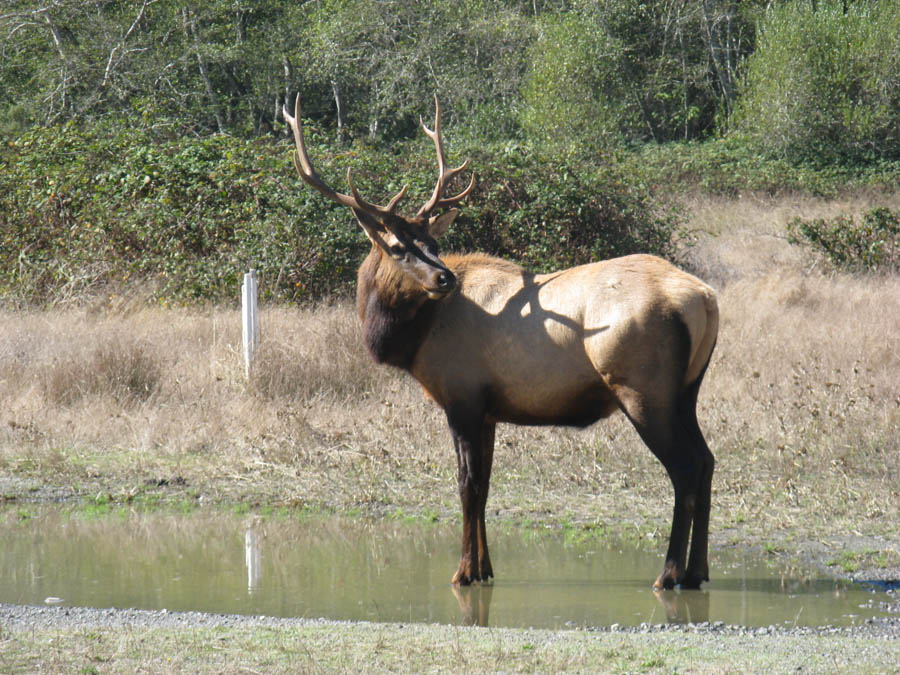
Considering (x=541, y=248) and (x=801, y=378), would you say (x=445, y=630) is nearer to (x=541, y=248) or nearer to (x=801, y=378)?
(x=801, y=378)

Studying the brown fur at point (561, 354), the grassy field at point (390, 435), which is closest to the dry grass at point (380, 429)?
the grassy field at point (390, 435)

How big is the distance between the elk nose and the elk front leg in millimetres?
788

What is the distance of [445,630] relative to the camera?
5.36 meters

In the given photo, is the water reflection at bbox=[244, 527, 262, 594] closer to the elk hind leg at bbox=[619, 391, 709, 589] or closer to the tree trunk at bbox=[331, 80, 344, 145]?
the elk hind leg at bbox=[619, 391, 709, 589]

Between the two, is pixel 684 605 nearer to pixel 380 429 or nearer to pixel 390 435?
pixel 390 435

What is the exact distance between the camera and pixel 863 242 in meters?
17.3

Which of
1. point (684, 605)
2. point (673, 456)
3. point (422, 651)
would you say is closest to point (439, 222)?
point (673, 456)

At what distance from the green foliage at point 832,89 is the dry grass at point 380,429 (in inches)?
924

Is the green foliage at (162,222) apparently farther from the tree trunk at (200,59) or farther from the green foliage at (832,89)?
the green foliage at (832,89)

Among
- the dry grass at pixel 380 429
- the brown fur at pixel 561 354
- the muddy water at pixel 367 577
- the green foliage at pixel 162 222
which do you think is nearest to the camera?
the muddy water at pixel 367 577

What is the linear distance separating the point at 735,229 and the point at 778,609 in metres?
17.7

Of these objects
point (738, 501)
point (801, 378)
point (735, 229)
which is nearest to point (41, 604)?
point (738, 501)

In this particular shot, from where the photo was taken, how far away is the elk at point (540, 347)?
20.5ft

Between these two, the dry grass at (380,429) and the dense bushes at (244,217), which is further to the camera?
the dense bushes at (244,217)
